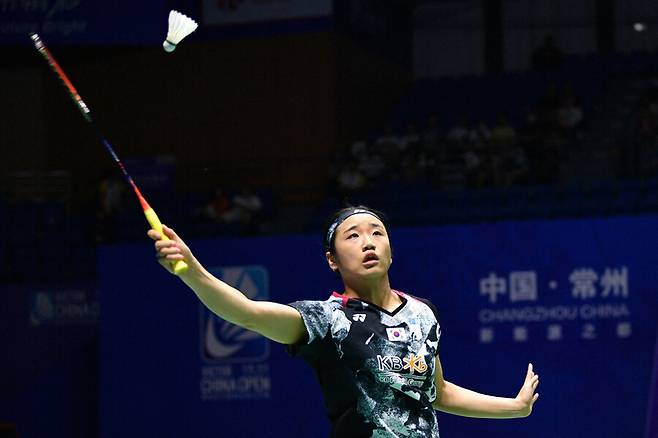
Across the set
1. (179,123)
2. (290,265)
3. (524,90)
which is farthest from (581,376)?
(179,123)

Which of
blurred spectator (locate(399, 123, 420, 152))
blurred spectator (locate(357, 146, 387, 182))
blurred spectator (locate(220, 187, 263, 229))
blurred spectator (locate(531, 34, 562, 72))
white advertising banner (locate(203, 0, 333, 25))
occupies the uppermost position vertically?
white advertising banner (locate(203, 0, 333, 25))

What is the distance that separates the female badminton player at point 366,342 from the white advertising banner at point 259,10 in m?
11.5

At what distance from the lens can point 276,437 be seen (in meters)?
10.9

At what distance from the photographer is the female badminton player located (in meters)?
3.28

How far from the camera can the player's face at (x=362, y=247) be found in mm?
3424

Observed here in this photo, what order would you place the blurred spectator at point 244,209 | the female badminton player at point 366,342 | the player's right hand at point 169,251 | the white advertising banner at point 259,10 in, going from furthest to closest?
1. the white advertising banner at point 259,10
2. the blurred spectator at point 244,209
3. the female badminton player at point 366,342
4. the player's right hand at point 169,251

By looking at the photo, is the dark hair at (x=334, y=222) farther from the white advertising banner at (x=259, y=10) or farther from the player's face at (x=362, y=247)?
the white advertising banner at (x=259, y=10)

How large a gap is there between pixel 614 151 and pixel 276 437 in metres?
4.79

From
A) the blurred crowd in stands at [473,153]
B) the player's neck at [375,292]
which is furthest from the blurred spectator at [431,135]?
the player's neck at [375,292]

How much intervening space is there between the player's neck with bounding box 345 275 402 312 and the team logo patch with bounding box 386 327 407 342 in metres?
0.09

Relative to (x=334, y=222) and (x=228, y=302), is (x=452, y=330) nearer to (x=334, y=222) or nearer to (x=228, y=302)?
(x=334, y=222)

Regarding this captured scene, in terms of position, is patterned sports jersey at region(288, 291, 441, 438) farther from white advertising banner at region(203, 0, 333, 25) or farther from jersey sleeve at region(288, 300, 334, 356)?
white advertising banner at region(203, 0, 333, 25)

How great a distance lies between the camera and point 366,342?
3330mm

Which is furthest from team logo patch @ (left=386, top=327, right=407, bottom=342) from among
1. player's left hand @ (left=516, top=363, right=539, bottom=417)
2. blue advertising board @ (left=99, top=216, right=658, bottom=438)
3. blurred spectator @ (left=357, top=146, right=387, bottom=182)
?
blurred spectator @ (left=357, top=146, right=387, bottom=182)
